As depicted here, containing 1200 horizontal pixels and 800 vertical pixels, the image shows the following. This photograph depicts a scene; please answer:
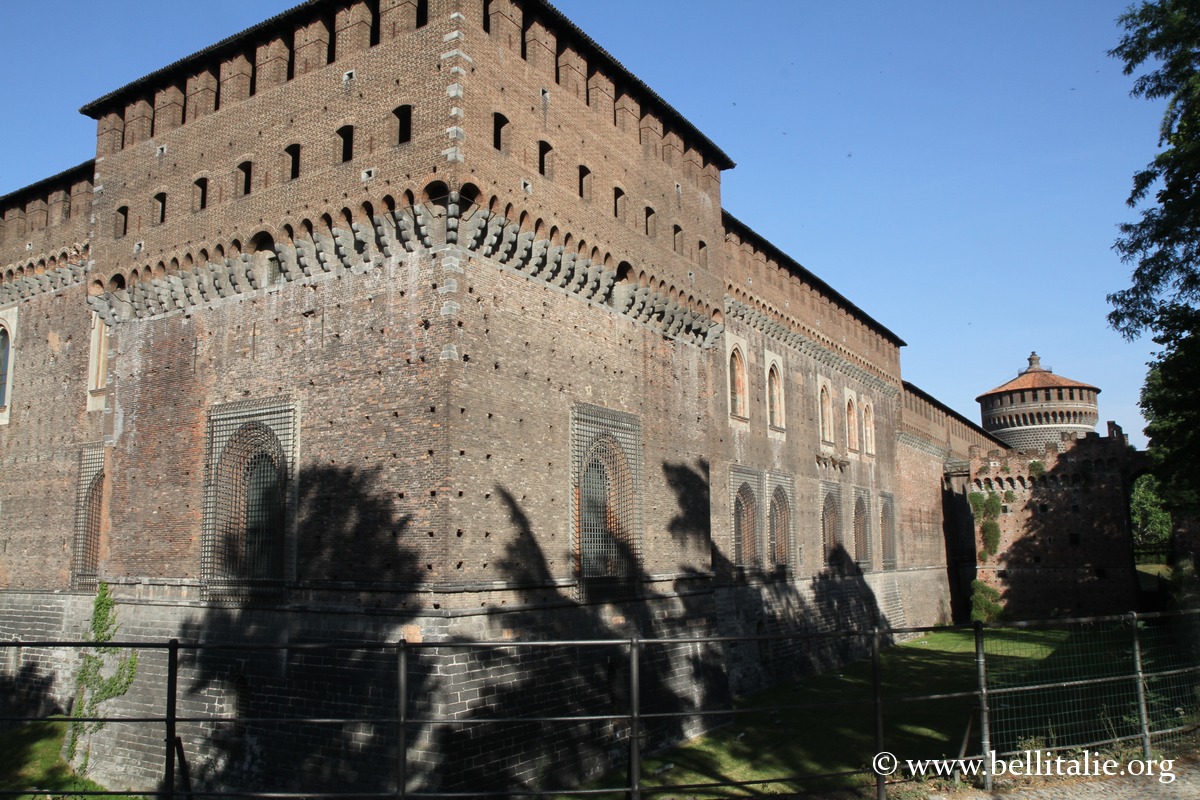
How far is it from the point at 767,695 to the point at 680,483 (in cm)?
616

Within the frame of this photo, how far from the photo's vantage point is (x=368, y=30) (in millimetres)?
14109

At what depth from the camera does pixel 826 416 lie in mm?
26859

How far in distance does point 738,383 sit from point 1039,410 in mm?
33927

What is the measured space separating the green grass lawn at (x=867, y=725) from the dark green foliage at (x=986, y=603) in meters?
11.0

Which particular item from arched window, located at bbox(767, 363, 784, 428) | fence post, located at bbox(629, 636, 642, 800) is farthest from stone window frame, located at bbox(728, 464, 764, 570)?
fence post, located at bbox(629, 636, 642, 800)

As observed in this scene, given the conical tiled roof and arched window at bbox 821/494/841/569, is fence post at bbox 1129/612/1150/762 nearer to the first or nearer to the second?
arched window at bbox 821/494/841/569

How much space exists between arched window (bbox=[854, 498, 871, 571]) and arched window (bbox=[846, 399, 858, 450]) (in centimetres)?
177

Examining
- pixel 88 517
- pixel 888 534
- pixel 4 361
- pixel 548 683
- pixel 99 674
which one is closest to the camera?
pixel 548 683

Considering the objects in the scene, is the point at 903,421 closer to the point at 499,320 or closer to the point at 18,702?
the point at 499,320

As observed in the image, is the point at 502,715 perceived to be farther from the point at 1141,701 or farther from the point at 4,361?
the point at 4,361

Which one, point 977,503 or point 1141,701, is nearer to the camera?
point 1141,701

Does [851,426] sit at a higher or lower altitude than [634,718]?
higher

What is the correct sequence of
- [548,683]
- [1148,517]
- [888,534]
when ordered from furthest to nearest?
[1148,517] < [888,534] < [548,683]

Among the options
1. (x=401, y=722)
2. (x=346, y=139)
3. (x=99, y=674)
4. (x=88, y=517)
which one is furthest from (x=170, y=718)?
(x=88, y=517)
